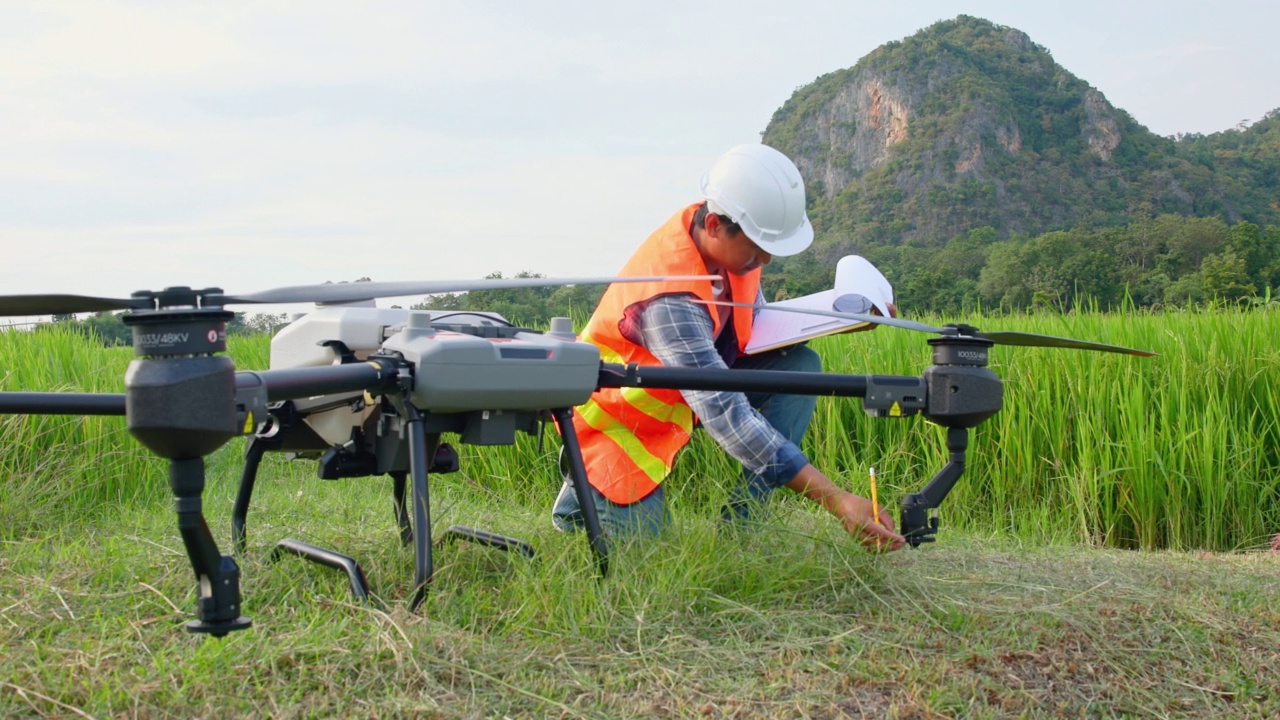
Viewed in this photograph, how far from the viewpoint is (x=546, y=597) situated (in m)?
2.26

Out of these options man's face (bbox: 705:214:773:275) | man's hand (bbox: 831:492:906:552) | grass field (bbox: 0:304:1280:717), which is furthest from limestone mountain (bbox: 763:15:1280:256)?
man's hand (bbox: 831:492:906:552)

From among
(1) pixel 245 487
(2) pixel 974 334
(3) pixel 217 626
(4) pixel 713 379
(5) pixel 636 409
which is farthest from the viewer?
(5) pixel 636 409

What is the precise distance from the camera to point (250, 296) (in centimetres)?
186

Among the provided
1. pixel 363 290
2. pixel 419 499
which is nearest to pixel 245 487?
pixel 419 499

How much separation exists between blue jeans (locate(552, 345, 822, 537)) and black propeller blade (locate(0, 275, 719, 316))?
3.09ft

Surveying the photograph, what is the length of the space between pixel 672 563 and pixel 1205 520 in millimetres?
3046

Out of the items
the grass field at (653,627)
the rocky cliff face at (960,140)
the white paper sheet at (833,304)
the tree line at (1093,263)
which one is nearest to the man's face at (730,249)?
the white paper sheet at (833,304)

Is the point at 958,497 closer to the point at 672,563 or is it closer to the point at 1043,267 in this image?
the point at 672,563

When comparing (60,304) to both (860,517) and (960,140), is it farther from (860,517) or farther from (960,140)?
(960,140)

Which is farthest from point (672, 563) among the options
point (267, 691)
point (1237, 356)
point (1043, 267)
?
point (1043, 267)

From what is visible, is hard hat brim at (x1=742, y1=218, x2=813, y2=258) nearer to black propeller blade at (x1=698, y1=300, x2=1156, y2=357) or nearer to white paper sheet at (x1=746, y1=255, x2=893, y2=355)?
white paper sheet at (x1=746, y1=255, x2=893, y2=355)

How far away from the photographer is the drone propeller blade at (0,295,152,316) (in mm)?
1686

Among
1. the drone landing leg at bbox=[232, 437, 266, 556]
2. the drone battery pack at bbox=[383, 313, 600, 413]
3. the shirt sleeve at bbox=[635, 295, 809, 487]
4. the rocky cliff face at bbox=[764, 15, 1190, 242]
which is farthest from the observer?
the rocky cliff face at bbox=[764, 15, 1190, 242]

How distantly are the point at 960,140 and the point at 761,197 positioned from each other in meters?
75.6
